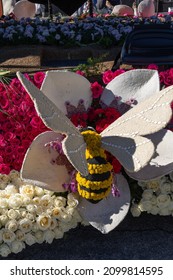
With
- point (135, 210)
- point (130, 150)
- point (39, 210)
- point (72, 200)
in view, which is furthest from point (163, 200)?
point (39, 210)

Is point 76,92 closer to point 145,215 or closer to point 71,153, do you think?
point 71,153

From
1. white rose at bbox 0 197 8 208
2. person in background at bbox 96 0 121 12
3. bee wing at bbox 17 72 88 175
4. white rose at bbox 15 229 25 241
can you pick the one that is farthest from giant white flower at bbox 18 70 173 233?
person in background at bbox 96 0 121 12

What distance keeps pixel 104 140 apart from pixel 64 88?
0.51 metres

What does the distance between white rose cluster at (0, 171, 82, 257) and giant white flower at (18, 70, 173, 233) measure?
0.10 metres

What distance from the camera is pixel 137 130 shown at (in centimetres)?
301

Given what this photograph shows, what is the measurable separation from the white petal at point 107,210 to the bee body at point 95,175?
0.50 ft

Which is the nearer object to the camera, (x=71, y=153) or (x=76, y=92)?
(x=71, y=153)

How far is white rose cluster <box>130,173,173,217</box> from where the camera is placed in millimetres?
3234

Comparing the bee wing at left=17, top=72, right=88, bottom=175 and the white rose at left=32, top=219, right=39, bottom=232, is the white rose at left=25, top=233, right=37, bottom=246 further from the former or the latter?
the bee wing at left=17, top=72, right=88, bottom=175

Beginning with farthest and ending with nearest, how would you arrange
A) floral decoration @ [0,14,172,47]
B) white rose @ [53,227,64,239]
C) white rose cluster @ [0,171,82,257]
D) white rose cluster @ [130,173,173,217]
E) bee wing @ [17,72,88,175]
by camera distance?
floral decoration @ [0,14,172,47]
white rose cluster @ [130,173,173,217]
white rose @ [53,227,64,239]
white rose cluster @ [0,171,82,257]
bee wing @ [17,72,88,175]

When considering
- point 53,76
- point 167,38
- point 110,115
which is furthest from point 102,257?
point 167,38
